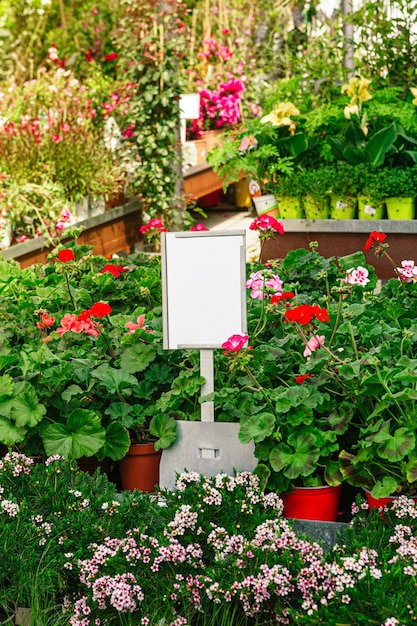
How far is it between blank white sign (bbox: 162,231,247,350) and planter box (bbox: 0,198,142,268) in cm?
287

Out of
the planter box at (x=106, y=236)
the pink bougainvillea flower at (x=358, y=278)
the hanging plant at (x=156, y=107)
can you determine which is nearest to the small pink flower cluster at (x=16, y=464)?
the pink bougainvillea flower at (x=358, y=278)

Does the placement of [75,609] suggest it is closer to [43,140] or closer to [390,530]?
[390,530]

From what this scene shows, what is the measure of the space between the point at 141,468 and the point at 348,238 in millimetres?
2259

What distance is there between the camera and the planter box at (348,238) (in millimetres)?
3881

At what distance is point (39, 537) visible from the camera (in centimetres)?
184

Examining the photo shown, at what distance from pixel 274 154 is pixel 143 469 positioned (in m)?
2.34

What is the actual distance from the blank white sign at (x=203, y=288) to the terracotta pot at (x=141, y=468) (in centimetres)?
32

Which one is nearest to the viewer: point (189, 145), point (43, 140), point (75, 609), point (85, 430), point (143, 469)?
point (75, 609)

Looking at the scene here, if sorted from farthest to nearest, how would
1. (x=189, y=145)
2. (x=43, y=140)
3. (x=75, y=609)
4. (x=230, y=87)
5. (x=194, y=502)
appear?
1. (x=230, y=87)
2. (x=189, y=145)
3. (x=43, y=140)
4. (x=194, y=502)
5. (x=75, y=609)


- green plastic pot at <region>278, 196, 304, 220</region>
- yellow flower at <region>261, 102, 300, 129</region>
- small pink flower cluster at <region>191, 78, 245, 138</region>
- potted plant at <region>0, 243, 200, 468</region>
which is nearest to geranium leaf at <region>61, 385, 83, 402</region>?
potted plant at <region>0, 243, 200, 468</region>

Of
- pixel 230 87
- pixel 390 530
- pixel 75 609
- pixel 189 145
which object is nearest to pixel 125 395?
pixel 75 609

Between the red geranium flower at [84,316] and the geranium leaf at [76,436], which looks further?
the red geranium flower at [84,316]

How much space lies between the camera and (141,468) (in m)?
2.20

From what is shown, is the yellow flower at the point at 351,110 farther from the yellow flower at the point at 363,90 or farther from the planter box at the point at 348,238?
the planter box at the point at 348,238
